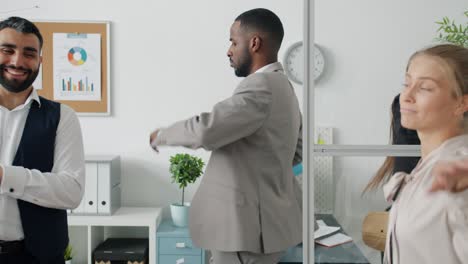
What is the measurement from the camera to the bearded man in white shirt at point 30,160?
140 centimetres

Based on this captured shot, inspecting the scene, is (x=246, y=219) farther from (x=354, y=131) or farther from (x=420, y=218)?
(x=420, y=218)

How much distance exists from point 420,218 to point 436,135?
14 centimetres

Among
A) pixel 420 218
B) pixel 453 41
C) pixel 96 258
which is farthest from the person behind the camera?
pixel 96 258

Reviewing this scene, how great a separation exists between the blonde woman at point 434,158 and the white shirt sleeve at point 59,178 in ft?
3.30

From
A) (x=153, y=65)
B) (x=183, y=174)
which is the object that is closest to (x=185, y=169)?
(x=183, y=174)

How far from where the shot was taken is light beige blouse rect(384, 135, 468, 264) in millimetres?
702

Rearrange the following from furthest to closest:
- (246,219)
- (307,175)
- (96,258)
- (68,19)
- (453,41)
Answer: (68,19) < (96,258) < (246,219) < (307,175) < (453,41)

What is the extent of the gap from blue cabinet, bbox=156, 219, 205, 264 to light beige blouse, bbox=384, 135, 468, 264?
2.29 meters

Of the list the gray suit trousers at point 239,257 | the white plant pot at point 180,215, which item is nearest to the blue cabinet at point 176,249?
the white plant pot at point 180,215

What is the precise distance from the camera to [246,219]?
151 cm

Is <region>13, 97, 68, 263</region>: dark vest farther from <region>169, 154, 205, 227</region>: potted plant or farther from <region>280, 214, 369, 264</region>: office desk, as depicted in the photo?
<region>169, 154, 205, 227</region>: potted plant

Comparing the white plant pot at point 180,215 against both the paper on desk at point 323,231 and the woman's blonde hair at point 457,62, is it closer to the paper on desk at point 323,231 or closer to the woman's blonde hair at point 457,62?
the paper on desk at point 323,231

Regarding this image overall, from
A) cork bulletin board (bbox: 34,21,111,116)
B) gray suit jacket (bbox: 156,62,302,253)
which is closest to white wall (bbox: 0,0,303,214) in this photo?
cork bulletin board (bbox: 34,21,111,116)

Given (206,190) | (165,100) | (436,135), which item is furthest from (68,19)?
(436,135)
